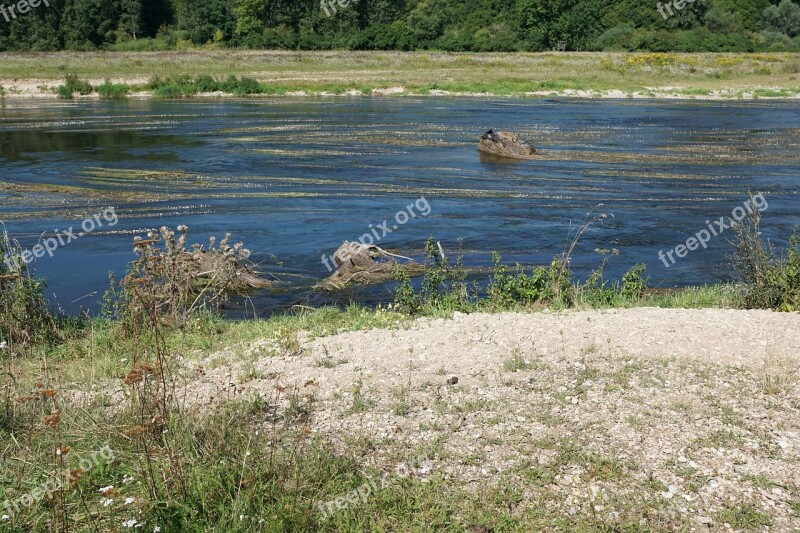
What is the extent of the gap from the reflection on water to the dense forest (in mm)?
48168

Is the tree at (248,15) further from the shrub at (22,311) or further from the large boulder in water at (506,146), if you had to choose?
the shrub at (22,311)

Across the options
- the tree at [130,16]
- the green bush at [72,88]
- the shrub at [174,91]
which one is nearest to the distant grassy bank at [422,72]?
the shrub at [174,91]

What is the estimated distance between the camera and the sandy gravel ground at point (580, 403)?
20.8 feet

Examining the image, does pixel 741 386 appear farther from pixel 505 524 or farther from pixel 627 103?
pixel 627 103

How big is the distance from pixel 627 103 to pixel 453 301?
45.5 meters

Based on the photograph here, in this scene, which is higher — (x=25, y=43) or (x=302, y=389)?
(x=25, y=43)

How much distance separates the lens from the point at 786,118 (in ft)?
143

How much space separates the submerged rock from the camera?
48.4 feet

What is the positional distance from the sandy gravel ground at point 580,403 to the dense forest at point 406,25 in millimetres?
83496

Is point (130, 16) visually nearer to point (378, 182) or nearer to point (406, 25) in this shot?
point (406, 25)

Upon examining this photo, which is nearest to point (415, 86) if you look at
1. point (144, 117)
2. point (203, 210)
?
point (144, 117)

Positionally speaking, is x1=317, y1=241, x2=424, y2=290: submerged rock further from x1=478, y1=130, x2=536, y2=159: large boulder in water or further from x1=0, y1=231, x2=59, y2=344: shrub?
x1=478, y1=130, x2=536, y2=159: large boulder in water

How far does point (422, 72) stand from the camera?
236ft

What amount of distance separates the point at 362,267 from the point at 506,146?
16126 millimetres
